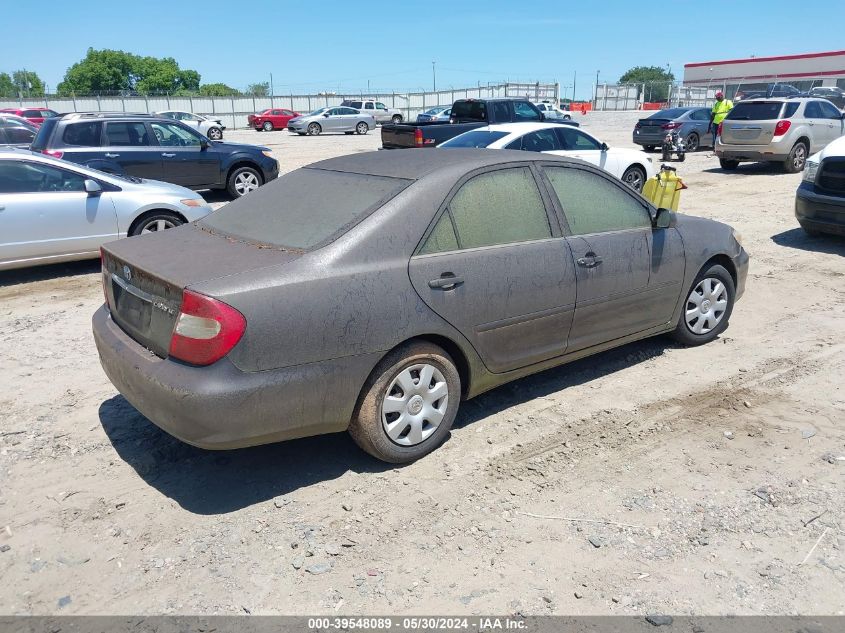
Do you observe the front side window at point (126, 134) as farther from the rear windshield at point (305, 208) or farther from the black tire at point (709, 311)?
the black tire at point (709, 311)

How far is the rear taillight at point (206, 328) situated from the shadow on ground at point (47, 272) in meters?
5.60

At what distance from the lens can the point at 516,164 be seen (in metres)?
4.36

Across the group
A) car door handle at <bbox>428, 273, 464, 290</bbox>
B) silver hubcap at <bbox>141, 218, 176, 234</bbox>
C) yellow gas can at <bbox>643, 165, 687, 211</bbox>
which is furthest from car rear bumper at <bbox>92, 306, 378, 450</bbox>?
yellow gas can at <bbox>643, 165, 687, 211</bbox>

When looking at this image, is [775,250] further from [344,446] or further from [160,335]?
[160,335]

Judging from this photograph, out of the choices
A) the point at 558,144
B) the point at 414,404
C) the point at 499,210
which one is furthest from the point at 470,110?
the point at 414,404

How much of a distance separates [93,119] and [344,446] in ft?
31.6

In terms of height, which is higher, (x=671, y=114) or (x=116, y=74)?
(x=116, y=74)

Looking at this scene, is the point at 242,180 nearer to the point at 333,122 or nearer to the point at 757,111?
the point at 757,111

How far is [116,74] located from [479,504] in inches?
4589

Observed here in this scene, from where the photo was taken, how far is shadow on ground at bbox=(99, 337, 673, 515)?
3.68 m

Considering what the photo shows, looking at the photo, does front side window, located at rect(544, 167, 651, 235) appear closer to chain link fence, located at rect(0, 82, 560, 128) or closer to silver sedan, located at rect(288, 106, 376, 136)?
silver sedan, located at rect(288, 106, 376, 136)

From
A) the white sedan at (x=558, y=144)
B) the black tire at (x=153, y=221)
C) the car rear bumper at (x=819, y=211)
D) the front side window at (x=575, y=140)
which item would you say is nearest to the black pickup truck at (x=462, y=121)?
the white sedan at (x=558, y=144)

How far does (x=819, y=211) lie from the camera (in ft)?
28.6

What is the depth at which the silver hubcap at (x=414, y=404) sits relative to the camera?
374cm
